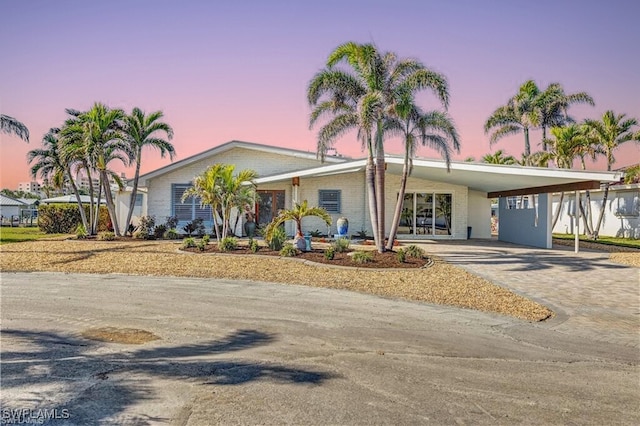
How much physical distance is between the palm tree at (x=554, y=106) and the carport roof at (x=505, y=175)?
30.7 feet

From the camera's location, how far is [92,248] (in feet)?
53.6

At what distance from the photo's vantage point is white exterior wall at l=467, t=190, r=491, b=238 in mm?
24250

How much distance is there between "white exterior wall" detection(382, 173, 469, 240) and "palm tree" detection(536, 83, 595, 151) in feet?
30.1

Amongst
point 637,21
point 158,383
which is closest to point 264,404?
point 158,383

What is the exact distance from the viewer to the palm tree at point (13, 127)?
683 inches

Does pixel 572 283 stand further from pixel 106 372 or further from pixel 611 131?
pixel 611 131

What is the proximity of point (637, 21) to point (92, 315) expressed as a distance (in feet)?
62.6

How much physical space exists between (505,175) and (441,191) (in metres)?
6.54

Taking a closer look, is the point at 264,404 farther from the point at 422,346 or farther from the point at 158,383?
the point at 422,346

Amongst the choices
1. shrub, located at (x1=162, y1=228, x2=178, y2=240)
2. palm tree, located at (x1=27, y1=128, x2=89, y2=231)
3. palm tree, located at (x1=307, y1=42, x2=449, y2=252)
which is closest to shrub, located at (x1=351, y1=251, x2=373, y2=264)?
palm tree, located at (x1=307, y1=42, x2=449, y2=252)

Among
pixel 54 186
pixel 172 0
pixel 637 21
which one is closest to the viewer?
pixel 172 0

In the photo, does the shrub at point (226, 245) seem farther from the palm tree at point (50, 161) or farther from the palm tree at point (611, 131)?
the palm tree at point (611, 131)

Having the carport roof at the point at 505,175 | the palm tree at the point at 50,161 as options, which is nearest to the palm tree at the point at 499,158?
the carport roof at the point at 505,175

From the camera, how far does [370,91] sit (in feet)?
45.3
